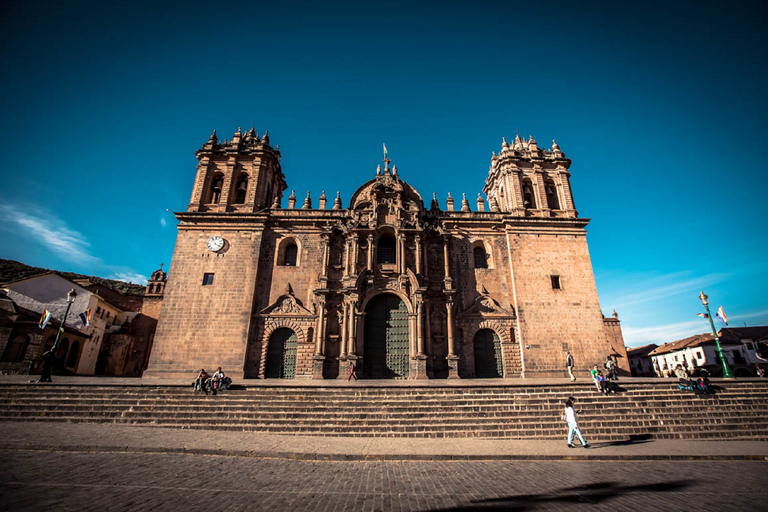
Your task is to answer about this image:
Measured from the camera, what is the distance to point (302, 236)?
24000 mm

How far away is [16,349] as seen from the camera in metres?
22.0

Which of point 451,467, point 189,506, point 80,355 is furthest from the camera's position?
point 80,355

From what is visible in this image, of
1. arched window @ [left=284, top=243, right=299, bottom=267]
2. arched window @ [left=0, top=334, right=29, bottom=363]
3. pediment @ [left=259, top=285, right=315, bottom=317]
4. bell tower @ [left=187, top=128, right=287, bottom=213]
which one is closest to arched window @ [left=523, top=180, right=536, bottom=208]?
arched window @ [left=284, top=243, right=299, bottom=267]

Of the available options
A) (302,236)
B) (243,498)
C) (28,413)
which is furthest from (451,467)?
(302,236)

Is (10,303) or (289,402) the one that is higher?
(10,303)

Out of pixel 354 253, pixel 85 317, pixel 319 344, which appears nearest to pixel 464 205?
pixel 354 253

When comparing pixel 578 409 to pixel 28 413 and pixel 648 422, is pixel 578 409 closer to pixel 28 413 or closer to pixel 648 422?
pixel 648 422

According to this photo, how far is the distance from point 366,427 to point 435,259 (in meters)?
13.5

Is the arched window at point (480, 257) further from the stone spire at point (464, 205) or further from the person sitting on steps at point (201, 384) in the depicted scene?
the person sitting on steps at point (201, 384)

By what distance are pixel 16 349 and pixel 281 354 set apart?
17.4m

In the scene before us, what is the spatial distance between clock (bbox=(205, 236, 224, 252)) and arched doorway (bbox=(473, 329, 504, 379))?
18.2m

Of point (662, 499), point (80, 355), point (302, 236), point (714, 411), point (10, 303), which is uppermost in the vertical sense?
point (302, 236)

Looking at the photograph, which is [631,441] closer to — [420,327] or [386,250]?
[420,327]

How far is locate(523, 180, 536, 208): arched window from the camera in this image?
87.0ft
